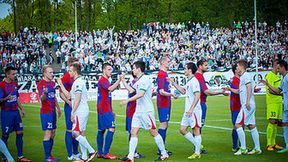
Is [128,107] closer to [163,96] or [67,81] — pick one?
[163,96]

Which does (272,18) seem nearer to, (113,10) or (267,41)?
(267,41)

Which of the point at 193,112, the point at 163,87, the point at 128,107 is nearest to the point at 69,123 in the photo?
the point at 128,107

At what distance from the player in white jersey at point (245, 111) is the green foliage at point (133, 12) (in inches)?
2268

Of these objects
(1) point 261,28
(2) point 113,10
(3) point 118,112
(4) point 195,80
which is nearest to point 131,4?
(2) point 113,10

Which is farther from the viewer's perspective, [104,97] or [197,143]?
[104,97]

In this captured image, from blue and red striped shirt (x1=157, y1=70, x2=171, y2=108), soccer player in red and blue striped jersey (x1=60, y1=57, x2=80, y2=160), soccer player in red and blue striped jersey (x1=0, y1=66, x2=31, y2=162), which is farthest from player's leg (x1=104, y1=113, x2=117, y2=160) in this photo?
soccer player in red and blue striped jersey (x1=0, y1=66, x2=31, y2=162)

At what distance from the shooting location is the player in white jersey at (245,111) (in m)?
13.5

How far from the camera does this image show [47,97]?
13086mm

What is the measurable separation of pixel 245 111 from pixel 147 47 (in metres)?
38.2

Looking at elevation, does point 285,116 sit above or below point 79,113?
below

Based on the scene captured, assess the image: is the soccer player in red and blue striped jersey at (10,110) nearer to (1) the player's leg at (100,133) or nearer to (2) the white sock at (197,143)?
(1) the player's leg at (100,133)

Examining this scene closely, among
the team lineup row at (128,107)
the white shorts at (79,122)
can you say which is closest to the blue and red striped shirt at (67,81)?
the team lineup row at (128,107)

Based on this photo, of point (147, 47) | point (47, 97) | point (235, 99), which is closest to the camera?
point (47, 97)

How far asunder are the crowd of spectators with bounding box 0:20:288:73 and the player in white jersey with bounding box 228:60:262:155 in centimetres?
3198
